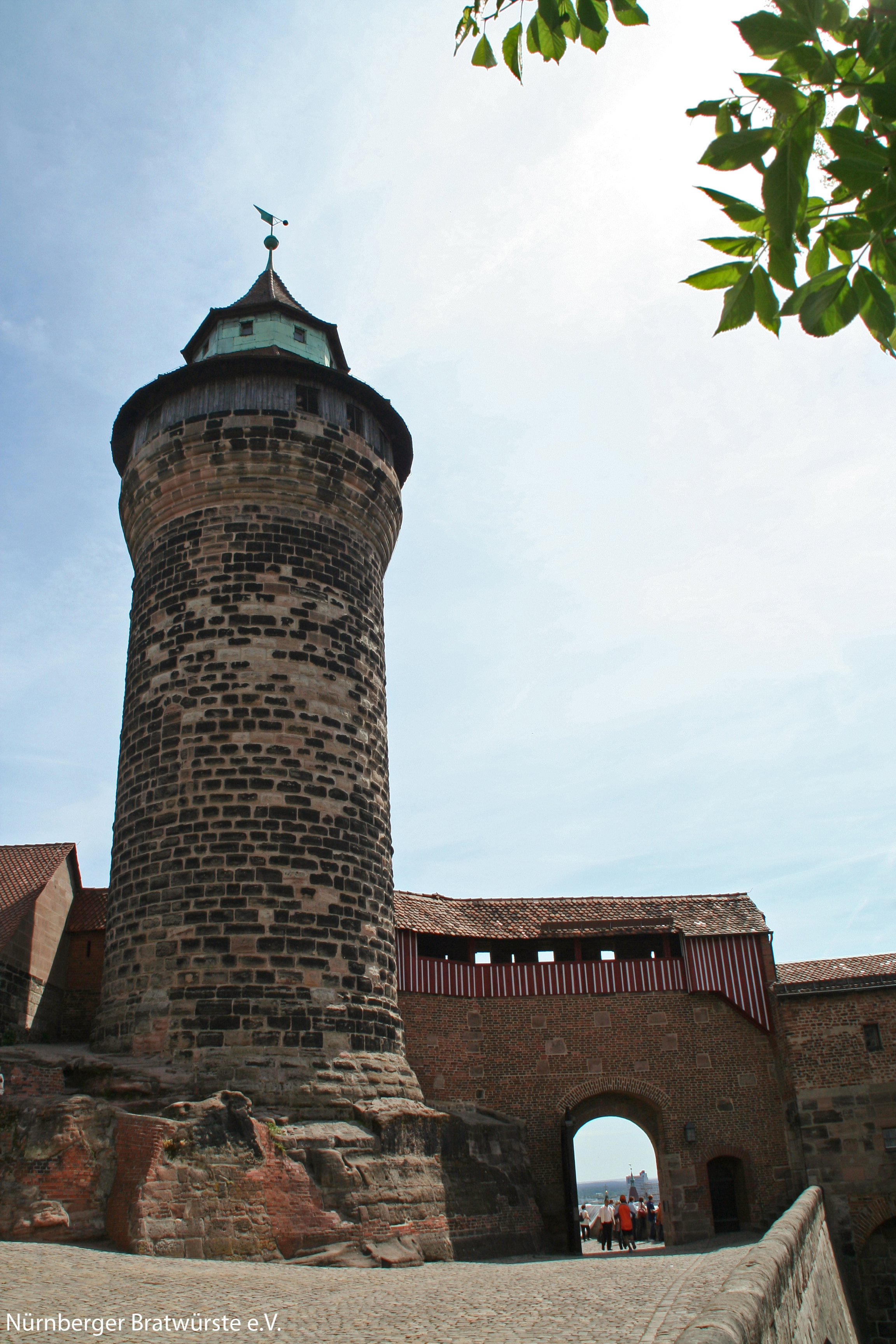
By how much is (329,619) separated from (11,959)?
19.7 ft

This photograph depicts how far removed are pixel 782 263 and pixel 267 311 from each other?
13120 millimetres

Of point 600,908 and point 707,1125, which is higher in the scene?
point 600,908

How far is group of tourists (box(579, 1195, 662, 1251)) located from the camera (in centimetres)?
1736

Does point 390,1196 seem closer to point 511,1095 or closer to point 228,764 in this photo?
point 228,764

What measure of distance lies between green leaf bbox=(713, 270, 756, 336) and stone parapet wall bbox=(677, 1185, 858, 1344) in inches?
132

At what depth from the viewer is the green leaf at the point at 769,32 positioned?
2.05m

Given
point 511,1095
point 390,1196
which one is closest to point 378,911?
point 390,1196

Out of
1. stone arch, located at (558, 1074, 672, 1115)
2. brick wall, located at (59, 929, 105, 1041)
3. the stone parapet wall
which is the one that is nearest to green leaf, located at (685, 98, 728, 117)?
the stone parapet wall

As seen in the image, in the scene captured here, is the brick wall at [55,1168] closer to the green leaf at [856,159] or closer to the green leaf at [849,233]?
the green leaf at [849,233]

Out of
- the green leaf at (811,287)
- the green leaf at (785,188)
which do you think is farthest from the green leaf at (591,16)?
the green leaf at (811,287)

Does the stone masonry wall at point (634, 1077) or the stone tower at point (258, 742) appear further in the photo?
the stone masonry wall at point (634, 1077)

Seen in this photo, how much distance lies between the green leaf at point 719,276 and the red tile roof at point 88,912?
13398mm

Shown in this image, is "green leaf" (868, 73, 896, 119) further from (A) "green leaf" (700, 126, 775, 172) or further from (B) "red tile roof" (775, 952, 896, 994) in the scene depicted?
(B) "red tile roof" (775, 952, 896, 994)

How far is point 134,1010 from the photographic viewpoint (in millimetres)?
8977
